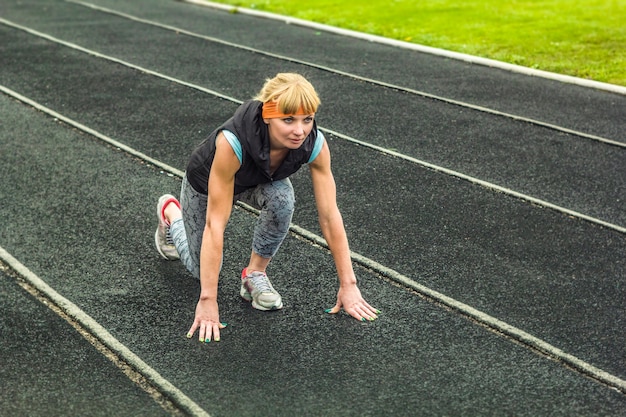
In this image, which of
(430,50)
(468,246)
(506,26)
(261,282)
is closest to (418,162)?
(468,246)

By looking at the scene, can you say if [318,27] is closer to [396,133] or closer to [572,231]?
[396,133]

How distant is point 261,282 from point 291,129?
3.82 ft

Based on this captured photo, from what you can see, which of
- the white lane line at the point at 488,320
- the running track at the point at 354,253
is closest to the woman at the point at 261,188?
the running track at the point at 354,253

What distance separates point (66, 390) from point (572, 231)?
12.5 feet

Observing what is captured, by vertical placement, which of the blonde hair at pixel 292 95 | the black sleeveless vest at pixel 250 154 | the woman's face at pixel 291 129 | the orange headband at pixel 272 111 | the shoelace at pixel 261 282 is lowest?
the shoelace at pixel 261 282

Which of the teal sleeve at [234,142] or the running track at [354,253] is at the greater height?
the teal sleeve at [234,142]

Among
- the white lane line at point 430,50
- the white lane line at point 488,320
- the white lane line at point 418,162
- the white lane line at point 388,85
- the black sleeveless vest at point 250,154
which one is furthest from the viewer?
the white lane line at point 430,50

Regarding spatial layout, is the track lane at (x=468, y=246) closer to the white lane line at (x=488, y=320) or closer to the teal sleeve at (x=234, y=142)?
the white lane line at (x=488, y=320)

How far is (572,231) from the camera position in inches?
238

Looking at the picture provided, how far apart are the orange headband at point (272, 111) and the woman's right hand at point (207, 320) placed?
980 millimetres

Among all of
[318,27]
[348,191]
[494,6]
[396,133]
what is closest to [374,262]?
[348,191]

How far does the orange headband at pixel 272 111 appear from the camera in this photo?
3.87 m

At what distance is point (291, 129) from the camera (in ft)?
12.7

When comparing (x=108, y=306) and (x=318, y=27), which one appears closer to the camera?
(x=108, y=306)
